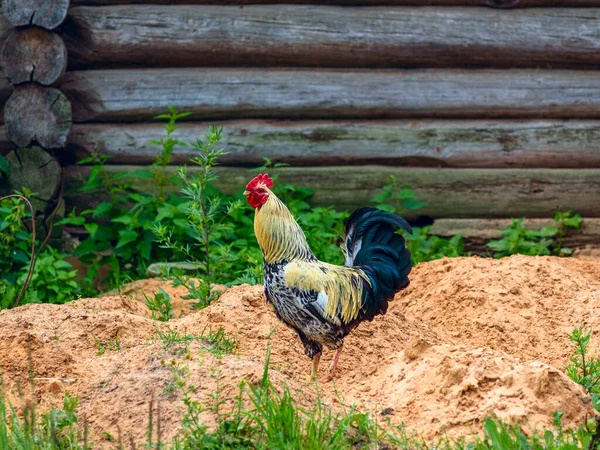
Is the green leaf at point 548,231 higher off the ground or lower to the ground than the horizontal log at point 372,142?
lower

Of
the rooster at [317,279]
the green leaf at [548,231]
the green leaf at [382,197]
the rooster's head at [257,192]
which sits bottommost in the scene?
the green leaf at [548,231]

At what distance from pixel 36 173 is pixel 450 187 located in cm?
356

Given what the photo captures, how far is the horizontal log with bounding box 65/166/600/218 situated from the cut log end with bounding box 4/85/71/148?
0.40 m

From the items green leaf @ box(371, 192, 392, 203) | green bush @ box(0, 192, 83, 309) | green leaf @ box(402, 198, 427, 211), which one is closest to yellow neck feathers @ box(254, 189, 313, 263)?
green bush @ box(0, 192, 83, 309)

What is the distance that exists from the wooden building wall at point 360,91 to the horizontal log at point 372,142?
0.5 inches

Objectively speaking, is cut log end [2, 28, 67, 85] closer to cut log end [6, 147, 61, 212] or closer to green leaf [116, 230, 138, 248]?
cut log end [6, 147, 61, 212]

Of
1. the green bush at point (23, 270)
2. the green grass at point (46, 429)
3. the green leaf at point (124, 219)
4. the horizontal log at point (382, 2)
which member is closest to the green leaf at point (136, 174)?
the green leaf at point (124, 219)

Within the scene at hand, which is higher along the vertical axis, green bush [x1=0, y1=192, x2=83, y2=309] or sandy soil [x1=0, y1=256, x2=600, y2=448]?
sandy soil [x1=0, y1=256, x2=600, y2=448]

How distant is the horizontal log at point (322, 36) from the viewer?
7148 mm

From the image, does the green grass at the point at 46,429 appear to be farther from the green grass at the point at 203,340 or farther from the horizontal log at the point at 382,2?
the horizontal log at the point at 382,2

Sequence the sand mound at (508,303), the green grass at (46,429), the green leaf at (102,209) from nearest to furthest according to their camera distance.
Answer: the green grass at (46,429), the sand mound at (508,303), the green leaf at (102,209)

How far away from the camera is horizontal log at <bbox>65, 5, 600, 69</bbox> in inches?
281

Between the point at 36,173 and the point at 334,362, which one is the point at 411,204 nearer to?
the point at 334,362

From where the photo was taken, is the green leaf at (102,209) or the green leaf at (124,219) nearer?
the green leaf at (124,219)
